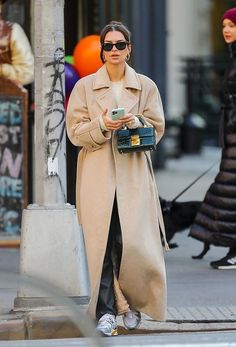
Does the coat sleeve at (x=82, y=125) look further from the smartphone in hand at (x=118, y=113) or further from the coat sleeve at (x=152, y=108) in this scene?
the coat sleeve at (x=152, y=108)

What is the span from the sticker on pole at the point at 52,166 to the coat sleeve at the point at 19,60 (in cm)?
286

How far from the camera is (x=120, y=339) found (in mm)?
5555

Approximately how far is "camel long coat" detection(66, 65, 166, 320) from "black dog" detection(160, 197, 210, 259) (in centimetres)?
304

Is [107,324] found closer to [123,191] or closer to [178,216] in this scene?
[123,191]

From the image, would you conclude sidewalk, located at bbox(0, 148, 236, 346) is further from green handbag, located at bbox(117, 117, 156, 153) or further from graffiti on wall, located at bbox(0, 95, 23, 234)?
green handbag, located at bbox(117, 117, 156, 153)

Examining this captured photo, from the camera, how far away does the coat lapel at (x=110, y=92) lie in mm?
7434

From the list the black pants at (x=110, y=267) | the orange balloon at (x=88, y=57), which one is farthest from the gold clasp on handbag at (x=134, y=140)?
the orange balloon at (x=88, y=57)

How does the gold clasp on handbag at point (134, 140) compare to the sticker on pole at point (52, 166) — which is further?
the sticker on pole at point (52, 166)

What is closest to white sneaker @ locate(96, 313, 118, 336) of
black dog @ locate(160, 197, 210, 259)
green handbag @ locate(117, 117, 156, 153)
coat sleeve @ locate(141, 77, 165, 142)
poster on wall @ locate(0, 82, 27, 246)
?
green handbag @ locate(117, 117, 156, 153)

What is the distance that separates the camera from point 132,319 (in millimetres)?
7605

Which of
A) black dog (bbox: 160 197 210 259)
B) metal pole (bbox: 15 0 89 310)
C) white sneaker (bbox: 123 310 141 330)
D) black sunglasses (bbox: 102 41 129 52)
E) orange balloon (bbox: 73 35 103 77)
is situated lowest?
white sneaker (bbox: 123 310 141 330)

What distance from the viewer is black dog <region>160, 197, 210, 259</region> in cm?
1057

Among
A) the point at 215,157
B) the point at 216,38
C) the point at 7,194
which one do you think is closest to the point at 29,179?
the point at 7,194

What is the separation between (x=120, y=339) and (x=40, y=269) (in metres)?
2.41
